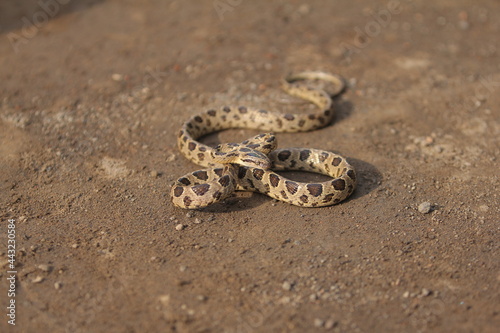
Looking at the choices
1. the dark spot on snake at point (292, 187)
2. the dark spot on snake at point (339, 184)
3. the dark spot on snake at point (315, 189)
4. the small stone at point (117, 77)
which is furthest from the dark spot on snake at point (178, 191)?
the small stone at point (117, 77)

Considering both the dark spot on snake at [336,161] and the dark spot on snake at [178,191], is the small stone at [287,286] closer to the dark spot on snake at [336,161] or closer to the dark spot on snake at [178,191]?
the dark spot on snake at [178,191]

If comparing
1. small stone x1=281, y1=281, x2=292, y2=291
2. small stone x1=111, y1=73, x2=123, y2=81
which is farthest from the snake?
small stone x1=111, y1=73, x2=123, y2=81

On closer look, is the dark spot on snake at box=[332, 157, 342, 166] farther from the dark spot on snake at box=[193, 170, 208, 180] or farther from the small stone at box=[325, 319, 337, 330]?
the small stone at box=[325, 319, 337, 330]

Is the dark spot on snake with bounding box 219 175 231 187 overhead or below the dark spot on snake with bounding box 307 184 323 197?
below

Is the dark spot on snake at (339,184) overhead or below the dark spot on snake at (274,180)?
overhead

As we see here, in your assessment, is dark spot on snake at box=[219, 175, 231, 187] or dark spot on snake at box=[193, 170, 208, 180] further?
dark spot on snake at box=[193, 170, 208, 180]

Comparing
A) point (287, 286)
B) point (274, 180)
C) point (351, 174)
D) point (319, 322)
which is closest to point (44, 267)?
point (287, 286)

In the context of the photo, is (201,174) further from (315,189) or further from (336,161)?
(336,161)
